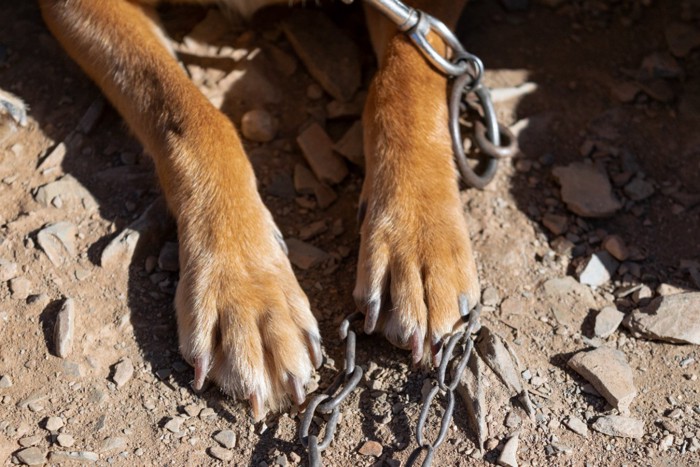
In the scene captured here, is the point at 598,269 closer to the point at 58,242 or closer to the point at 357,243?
the point at 357,243

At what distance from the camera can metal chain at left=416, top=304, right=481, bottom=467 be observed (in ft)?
8.13

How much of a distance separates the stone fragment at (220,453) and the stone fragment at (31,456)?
467 millimetres

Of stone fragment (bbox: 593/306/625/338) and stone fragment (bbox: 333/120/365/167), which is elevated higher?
stone fragment (bbox: 333/120/365/167)

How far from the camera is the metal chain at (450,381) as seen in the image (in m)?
2.48

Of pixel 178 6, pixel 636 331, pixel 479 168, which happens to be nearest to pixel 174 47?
pixel 178 6

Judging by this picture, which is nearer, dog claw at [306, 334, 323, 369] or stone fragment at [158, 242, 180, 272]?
dog claw at [306, 334, 323, 369]

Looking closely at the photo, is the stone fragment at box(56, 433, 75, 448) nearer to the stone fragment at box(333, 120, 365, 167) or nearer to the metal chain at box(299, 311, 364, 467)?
the metal chain at box(299, 311, 364, 467)

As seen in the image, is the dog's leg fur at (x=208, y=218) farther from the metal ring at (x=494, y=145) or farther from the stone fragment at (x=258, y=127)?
the metal ring at (x=494, y=145)

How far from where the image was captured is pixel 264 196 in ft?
11.0

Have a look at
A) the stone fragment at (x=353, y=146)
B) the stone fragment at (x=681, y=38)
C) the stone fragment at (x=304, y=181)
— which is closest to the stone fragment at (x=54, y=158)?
the stone fragment at (x=304, y=181)

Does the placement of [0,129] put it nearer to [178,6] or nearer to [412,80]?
[178,6]

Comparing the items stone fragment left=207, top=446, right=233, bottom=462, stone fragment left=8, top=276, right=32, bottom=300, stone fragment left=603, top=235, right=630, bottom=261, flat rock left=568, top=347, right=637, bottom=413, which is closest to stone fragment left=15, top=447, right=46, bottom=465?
stone fragment left=207, top=446, right=233, bottom=462

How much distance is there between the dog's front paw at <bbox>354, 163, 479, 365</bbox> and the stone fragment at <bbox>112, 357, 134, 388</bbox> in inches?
29.4

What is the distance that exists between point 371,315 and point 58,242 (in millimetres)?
1124
